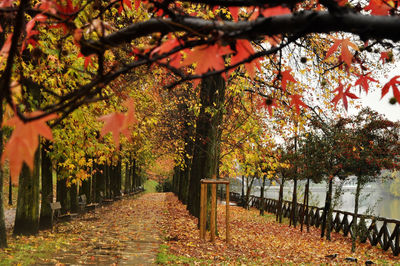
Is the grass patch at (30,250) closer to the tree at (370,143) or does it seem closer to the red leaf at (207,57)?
the red leaf at (207,57)

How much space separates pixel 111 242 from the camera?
1014 centimetres

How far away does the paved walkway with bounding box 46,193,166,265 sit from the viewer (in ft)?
25.7

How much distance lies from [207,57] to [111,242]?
31.9 feet

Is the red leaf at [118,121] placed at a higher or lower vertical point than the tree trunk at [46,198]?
higher

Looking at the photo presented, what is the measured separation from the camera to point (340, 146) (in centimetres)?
1559

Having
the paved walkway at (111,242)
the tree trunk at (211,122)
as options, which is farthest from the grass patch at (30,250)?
the tree trunk at (211,122)

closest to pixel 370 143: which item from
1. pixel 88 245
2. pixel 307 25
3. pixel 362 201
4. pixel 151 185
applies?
pixel 362 201

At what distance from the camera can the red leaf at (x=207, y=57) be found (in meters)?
1.58

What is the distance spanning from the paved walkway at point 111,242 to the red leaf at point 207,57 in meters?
6.93

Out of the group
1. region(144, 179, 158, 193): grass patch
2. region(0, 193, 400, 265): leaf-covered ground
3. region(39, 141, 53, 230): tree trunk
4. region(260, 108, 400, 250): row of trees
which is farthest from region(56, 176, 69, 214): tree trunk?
region(144, 179, 158, 193): grass patch

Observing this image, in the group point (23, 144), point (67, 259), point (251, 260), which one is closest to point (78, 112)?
point (67, 259)

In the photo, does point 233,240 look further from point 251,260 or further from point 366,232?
point 366,232

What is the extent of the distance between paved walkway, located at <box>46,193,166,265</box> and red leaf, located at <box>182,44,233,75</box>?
22.8 ft

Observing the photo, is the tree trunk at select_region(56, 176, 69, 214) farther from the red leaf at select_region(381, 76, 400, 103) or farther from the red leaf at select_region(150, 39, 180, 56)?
the red leaf at select_region(381, 76, 400, 103)
